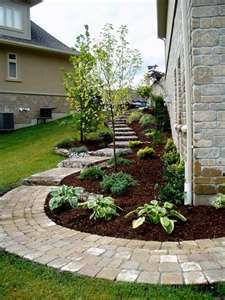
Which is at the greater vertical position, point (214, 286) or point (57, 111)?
point (57, 111)

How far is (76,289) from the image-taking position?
2922 millimetres

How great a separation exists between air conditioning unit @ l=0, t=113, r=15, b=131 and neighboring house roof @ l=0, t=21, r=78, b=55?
3.04 meters

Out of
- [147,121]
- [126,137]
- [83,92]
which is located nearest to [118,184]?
[83,92]

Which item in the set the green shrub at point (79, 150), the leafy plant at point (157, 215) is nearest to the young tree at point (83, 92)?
the green shrub at point (79, 150)

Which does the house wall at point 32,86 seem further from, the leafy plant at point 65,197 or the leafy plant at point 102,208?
the leafy plant at point 102,208

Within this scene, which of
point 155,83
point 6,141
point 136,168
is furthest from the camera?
point 155,83

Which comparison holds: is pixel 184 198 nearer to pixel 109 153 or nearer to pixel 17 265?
pixel 17 265

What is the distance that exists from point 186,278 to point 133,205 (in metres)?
2.04

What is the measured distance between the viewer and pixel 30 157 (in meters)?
9.74

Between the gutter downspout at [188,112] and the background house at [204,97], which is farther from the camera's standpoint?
the gutter downspout at [188,112]

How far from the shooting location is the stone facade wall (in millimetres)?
4637

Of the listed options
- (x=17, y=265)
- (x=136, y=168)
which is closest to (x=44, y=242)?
(x=17, y=265)

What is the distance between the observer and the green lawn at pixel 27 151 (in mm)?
7828

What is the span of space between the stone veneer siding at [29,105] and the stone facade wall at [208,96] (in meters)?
12.5
